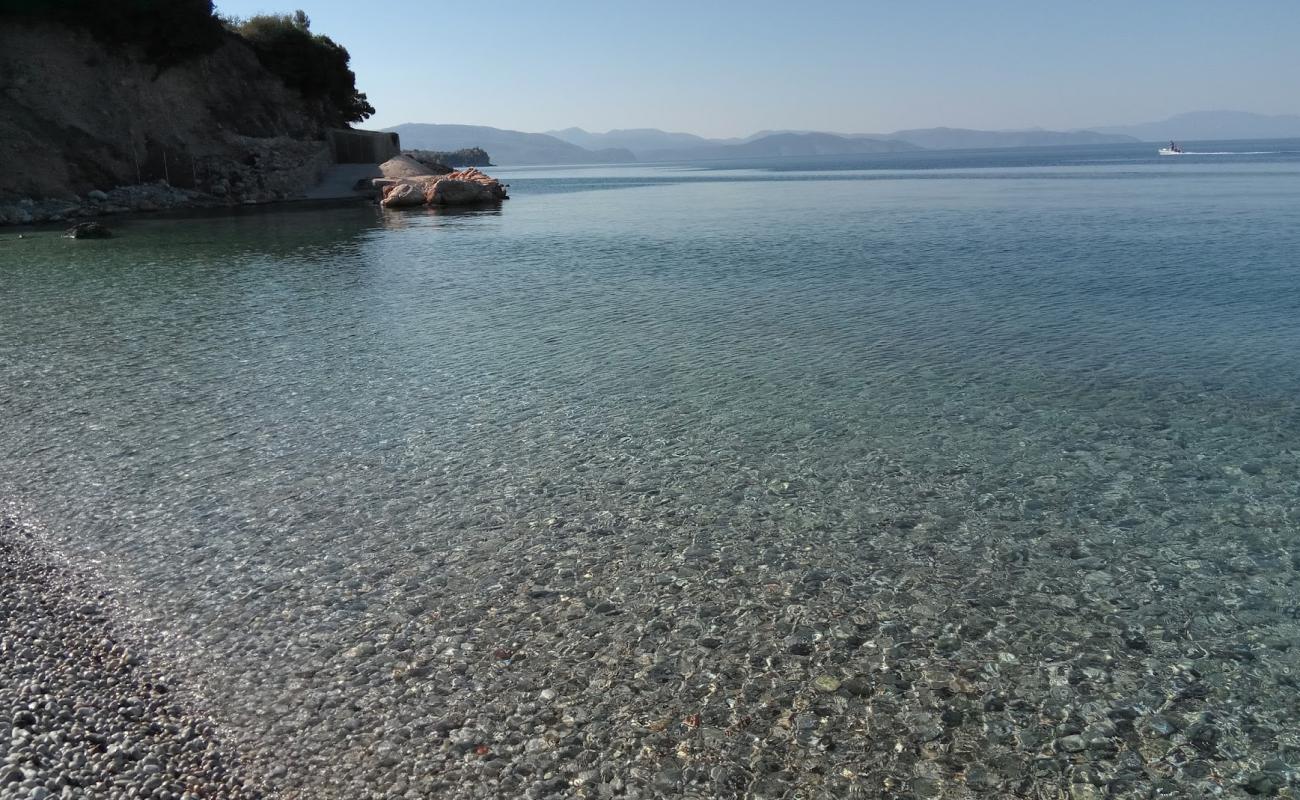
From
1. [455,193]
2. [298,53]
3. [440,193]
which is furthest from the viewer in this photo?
[298,53]

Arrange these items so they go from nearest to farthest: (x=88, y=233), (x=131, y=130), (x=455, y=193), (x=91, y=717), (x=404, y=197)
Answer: (x=91, y=717) → (x=88, y=233) → (x=404, y=197) → (x=131, y=130) → (x=455, y=193)

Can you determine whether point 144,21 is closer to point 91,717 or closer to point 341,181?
point 341,181

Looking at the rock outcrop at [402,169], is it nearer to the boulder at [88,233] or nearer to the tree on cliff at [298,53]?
the tree on cliff at [298,53]

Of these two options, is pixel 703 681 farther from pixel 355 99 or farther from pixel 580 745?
pixel 355 99

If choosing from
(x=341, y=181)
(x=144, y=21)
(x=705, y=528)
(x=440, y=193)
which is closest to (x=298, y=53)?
(x=341, y=181)

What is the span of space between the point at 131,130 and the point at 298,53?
71.1ft

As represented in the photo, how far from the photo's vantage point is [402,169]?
61.1 m

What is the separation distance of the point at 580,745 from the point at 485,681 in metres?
0.81

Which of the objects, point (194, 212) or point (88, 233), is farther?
point (194, 212)

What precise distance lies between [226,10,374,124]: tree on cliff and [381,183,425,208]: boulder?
82.9 ft

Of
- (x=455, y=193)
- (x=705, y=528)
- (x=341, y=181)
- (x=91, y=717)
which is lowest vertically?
(x=705, y=528)

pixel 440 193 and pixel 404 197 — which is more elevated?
pixel 440 193

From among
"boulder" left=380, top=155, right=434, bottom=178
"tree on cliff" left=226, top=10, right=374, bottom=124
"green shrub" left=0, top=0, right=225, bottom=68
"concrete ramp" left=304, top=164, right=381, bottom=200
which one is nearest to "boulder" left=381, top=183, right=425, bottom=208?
"concrete ramp" left=304, top=164, right=381, bottom=200

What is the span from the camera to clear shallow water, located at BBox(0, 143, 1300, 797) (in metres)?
4.40
